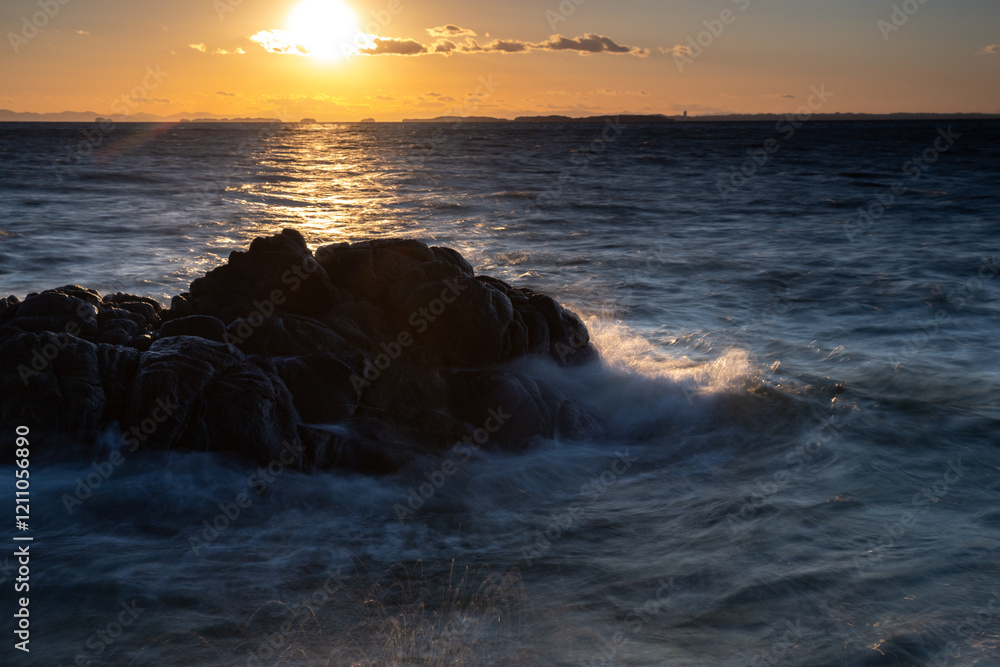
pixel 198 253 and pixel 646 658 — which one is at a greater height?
pixel 198 253

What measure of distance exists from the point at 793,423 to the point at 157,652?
6.59 meters

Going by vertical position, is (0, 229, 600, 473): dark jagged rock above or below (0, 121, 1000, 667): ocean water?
above

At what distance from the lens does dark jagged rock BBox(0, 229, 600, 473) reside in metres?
Result: 6.52

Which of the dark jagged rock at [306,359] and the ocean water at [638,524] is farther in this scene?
the dark jagged rock at [306,359]

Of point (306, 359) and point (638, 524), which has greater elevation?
point (306, 359)

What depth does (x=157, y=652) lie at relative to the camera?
4305 millimetres

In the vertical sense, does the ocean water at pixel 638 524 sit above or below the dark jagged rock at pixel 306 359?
below

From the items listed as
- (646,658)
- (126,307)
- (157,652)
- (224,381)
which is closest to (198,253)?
(126,307)

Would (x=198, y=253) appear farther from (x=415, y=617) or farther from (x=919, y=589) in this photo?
(x=919, y=589)

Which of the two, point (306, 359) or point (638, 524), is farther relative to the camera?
point (306, 359)

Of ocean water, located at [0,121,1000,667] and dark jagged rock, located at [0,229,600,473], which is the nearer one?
ocean water, located at [0,121,1000,667]

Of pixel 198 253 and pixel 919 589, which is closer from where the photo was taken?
pixel 919 589

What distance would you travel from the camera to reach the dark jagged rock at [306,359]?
652cm

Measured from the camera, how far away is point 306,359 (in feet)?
24.1
